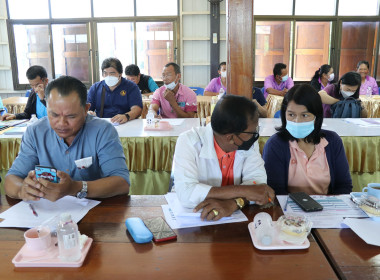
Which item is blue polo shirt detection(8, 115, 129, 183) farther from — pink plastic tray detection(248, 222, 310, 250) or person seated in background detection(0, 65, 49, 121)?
person seated in background detection(0, 65, 49, 121)

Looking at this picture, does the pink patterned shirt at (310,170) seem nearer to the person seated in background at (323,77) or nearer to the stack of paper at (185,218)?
Answer: the stack of paper at (185,218)

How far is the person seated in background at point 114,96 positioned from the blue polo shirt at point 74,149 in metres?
1.77

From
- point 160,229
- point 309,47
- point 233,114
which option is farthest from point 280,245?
point 309,47

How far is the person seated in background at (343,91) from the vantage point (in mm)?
3285

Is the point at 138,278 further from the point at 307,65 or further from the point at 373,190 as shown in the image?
the point at 307,65

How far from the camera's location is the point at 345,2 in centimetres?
693

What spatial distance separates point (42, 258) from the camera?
94 cm

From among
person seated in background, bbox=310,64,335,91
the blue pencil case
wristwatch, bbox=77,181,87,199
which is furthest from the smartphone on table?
person seated in background, bbox=310,64,335,91

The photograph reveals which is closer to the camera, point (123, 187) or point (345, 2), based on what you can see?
point (123, 187)

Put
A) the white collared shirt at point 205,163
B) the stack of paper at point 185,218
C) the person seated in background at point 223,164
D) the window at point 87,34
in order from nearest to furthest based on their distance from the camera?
the stack of paper at point 185,218 → the person seated in background at point 223,164 → the white collared shirt at point 205,163 → the window at point 87,34

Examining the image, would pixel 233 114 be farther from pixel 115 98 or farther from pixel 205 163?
pixel 115 98

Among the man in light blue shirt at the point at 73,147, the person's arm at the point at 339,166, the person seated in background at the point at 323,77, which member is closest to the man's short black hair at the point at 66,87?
the man in light blue shirt at the point at 73,147

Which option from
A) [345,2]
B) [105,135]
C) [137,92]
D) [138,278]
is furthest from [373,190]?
[345,2]

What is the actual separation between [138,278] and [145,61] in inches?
264
